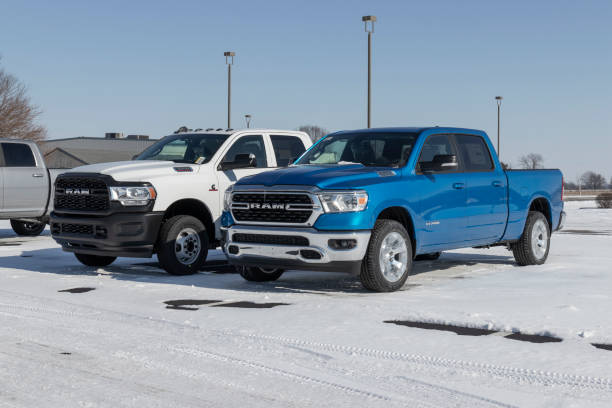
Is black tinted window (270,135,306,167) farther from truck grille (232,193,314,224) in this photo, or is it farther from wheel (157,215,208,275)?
truck grille (232,193,314,224)

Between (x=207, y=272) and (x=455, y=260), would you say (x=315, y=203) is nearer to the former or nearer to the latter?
(x=207, y=272)

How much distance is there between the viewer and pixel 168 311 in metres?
7.73

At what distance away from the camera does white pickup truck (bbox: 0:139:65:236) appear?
1600 centimetres

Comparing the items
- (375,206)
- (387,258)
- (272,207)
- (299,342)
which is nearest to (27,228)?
(272,207)

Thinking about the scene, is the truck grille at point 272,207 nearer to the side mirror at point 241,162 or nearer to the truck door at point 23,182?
the side mirror at point 241,162

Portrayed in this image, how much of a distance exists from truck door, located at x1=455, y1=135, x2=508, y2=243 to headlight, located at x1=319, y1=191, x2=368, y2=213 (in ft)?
7.11

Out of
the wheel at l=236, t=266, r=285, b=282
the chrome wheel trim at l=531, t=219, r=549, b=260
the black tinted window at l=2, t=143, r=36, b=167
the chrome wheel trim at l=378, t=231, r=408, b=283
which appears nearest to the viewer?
the chrome wheel trim at l=378, t=231, r=408, b=283

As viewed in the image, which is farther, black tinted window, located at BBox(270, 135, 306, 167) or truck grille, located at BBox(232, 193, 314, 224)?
black tinted window, located at BBox(270, 135, 306, 167)

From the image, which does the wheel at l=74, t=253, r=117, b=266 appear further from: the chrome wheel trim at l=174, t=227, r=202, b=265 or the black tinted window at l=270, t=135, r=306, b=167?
the black tinted window at l=270, t=135, r=306, b=167

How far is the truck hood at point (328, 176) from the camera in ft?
27.9

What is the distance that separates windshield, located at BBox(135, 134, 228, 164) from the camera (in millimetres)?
11195

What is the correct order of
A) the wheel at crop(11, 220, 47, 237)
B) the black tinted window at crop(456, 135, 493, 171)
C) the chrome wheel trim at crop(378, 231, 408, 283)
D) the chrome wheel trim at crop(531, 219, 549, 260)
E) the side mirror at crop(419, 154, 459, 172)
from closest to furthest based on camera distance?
the chrome wheel trim at crop(378, 231, 408, 283), the side mirror at crop(419, 154, 459, 172), the black tinted window at crop(456, 135, 493, 171), the chrome wheel trim at crop(531, 219, 549, 260), the wheel at crop(11, 220, 47, 237)

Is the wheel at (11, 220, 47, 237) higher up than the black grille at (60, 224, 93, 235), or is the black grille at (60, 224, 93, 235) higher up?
the black grille at (60, 224, 93, 235)

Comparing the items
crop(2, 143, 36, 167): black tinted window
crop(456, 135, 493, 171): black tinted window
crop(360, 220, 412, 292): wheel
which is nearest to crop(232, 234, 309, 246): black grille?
crop(360, 220, 412, 292): wheel
